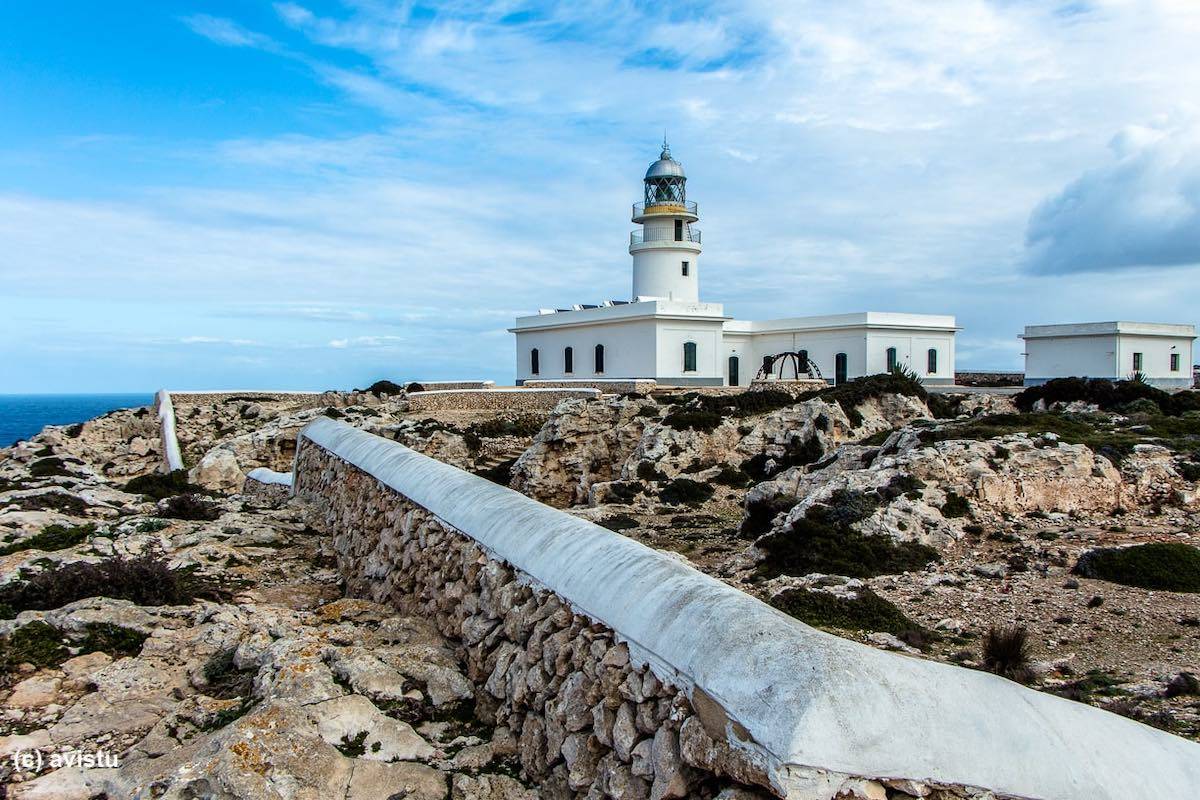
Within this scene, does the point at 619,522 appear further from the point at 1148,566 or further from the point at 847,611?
the point at 1148,566

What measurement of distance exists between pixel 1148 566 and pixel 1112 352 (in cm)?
3212

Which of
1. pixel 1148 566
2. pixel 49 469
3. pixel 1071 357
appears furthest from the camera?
pixel 1071 357

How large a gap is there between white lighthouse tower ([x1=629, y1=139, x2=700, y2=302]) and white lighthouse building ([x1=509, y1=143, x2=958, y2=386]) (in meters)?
0.04

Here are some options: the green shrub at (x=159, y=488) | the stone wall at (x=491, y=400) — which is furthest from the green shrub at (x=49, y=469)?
the stone wall at (x=491, y=400)

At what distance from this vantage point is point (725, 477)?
18219mm

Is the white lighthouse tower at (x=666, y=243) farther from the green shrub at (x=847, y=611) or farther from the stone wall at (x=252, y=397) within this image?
the green shrub at (x=847, y=611)

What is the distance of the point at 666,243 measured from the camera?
3700 centimetres

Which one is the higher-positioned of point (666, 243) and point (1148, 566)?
point (666, 243)

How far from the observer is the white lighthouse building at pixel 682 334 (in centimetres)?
3406

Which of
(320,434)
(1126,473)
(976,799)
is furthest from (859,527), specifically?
(976,799)

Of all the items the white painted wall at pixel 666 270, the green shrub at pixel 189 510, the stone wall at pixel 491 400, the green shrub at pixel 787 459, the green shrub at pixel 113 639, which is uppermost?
the white painted wall at pixel 666 270

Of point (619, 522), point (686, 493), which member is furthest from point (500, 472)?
point (619, 522)

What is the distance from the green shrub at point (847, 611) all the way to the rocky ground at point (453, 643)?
3cm

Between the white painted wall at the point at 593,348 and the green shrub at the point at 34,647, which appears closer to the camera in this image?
the green shrub at the point at 34,647
